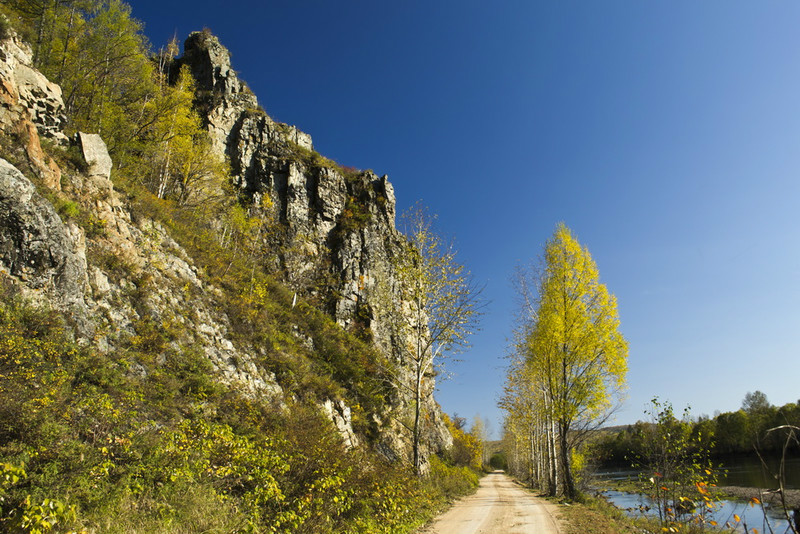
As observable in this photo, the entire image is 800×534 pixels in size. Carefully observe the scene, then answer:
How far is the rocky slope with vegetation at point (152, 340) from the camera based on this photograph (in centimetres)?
595

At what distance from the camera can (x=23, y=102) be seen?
507 inches

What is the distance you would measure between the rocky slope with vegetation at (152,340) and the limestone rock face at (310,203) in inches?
16.1

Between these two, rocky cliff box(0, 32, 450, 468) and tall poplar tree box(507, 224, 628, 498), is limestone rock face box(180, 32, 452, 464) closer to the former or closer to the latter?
rocky cliff box(0, 32, 450, 468)

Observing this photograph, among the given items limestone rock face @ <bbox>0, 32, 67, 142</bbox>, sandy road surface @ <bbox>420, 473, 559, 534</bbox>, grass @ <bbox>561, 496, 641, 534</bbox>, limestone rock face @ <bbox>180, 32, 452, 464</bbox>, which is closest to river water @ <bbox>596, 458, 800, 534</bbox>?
grass @ <bbox>561, 496, 641, 534</bbox>

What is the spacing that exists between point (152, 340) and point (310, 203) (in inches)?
988

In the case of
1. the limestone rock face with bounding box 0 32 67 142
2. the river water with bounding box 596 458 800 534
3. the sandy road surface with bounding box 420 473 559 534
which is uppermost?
the limestone rock face with bounding box 0 32 67 142

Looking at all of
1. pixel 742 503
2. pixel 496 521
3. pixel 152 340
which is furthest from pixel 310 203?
pixel 742 503

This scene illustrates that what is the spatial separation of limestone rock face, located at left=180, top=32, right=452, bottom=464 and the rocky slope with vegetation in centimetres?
41

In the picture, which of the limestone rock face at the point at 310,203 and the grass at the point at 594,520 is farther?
the limestone rock face at the point at 310,203

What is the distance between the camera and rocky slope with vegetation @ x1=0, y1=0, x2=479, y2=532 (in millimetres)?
5945

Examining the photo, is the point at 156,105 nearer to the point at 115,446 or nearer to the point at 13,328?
the point at 13,328

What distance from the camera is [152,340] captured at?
1109cm

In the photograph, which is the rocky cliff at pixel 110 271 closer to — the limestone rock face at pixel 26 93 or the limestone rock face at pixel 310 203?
the limestone rock face at pixel 26 93

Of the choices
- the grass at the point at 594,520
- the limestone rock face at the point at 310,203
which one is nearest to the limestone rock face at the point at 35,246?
the grass at the point at 594,520
